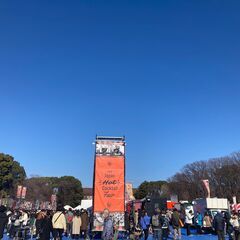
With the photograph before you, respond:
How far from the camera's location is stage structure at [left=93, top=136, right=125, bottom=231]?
17.7m

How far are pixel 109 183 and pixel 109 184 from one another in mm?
52

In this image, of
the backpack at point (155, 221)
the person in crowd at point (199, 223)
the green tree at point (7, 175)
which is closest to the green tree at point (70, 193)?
the green tree at point (7, 175)

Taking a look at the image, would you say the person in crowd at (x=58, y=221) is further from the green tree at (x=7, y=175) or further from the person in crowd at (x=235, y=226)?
the green tree at (x=7, y=175)

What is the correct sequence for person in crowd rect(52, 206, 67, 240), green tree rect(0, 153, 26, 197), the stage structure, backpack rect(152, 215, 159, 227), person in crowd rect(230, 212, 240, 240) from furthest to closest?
green tree rect(0, 153, 26, 197) → the stage structure → backpack rect(152, 215, 159, 227) → person in crowd rect(230, 212, 240, 240) → person in crowd rect(52, 206, 67, 240)

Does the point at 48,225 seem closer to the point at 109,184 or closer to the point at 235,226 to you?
the point at 109,184

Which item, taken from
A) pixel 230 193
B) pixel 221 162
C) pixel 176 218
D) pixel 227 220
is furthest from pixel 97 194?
pixel 221 162

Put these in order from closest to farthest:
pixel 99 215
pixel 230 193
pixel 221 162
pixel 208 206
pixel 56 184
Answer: pixel 99 215
pixel 208 206
pixel 230 193
pixel 221 162
pixel 56 184

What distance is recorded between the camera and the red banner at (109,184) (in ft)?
58.0

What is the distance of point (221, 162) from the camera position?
63.1 metres

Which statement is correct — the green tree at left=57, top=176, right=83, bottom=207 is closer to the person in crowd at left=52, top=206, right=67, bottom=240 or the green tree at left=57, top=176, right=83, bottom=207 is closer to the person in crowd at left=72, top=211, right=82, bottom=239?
the person in crowd at left=72, top=211, right=82, bottom=239

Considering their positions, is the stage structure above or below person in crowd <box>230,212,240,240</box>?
above

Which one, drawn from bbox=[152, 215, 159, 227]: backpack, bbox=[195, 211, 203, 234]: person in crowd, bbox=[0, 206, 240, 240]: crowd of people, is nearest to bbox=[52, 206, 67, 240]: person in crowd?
bbox=[0, 206, 240, 240]: crowd of people

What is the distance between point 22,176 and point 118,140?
71.0 m

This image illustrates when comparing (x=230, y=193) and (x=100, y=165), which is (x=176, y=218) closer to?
(x=100, y=165)
